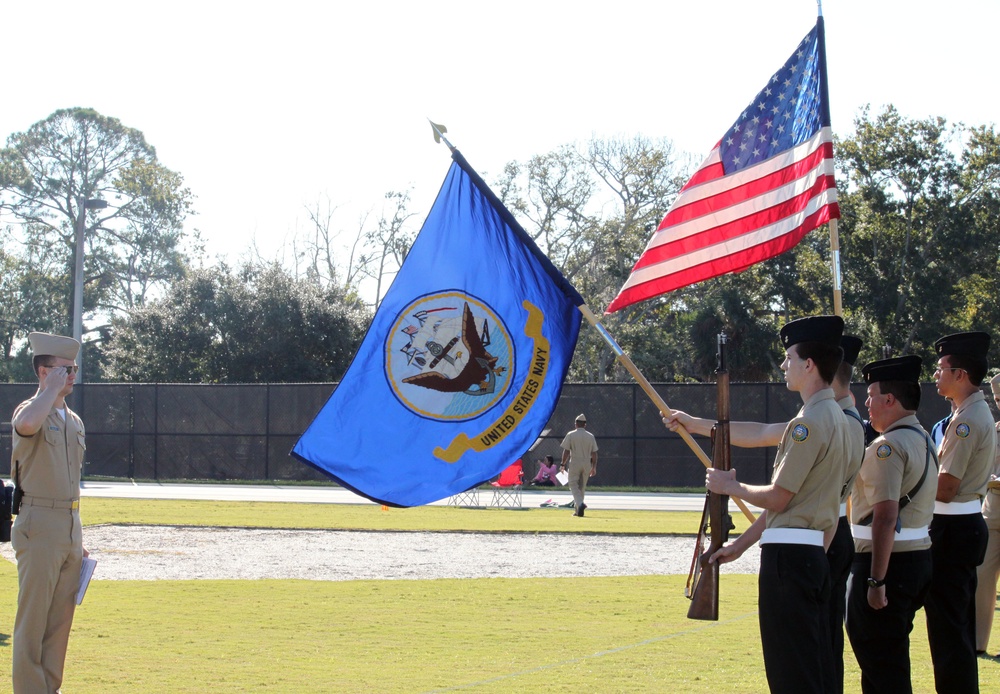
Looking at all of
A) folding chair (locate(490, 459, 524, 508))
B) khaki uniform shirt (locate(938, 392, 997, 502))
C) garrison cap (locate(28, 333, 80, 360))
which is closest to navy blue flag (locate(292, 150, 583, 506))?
garrison cap (locate(28, 333, 80, 360))

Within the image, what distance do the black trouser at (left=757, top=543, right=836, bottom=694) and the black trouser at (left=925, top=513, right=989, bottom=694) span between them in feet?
5.03

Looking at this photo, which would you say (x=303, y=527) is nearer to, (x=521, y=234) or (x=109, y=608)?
(x=109, y=608)

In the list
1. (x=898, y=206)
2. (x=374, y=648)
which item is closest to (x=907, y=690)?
(x=374, y=648)

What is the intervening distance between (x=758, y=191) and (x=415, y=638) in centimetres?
411

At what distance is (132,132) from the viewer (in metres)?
76.6

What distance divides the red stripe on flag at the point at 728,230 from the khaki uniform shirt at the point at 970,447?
1.65 m

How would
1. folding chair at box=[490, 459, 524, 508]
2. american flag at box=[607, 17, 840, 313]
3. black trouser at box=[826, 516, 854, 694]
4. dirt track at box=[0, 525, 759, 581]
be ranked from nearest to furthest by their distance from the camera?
black trouser at box=[826, 516, 854, 694]
american flag at box=[607, 17, 840, 313]
dirt track at box=[0, 525, 759, 581]
folding chair at box=[490, 459, 524, 508]

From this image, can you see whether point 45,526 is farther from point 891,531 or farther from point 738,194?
point 738,194

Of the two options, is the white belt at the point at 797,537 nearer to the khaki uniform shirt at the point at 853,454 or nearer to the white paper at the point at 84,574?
the khaki uniform shirt at the point at 853,454

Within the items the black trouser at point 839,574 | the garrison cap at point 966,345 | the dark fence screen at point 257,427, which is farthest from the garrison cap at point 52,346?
the dark fence screen at point 257,427

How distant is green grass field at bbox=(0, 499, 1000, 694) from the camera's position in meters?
7.33

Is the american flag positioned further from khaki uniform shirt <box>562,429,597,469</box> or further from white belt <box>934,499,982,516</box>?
khaki uniform shirt <box>562,429,597,469</box>

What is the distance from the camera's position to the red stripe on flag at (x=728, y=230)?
7.72m

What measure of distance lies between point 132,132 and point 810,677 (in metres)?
77.2
